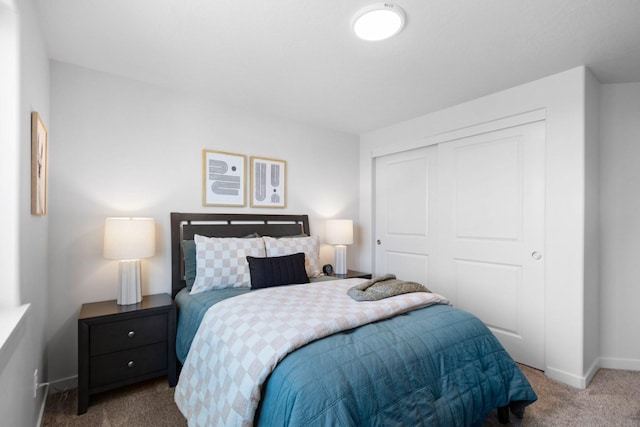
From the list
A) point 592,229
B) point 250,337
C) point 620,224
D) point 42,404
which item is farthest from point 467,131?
point 42,404

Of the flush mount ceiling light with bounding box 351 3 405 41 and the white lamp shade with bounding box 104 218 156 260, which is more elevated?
the flush mount ceiling light with bounding box 351 3 405 41

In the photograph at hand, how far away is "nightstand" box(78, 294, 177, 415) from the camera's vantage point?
2045 millimetres

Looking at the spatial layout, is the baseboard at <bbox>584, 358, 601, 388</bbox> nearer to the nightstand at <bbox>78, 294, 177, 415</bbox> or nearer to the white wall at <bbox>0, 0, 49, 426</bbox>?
the nightstand at <bbox>78, 294, 177, 415</bbox>

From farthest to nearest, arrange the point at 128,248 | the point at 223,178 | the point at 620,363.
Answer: the point at 223,178, the point at 620,363, the point at 128,248

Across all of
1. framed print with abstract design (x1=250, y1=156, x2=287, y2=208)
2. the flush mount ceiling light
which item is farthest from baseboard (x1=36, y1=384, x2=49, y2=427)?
the flush mount ceiling light

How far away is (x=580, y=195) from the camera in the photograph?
94.1 inches

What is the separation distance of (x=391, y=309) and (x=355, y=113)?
2321 millimetres

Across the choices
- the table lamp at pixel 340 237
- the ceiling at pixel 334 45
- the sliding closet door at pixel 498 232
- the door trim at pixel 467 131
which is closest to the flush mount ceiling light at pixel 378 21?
the ceiling at pixel 334 45

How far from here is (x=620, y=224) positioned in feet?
8.83

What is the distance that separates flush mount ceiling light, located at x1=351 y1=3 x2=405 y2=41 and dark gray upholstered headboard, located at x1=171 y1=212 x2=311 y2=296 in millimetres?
1987

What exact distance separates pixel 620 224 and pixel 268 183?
3.19m

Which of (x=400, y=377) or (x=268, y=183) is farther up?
(x=268, y=183)

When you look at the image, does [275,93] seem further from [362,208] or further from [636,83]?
[636,83]

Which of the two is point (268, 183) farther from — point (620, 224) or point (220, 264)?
point (620, 224)
